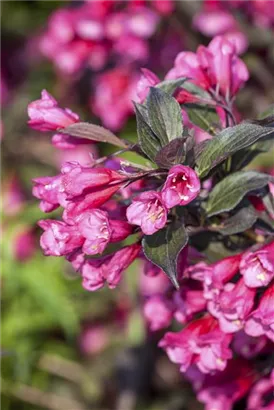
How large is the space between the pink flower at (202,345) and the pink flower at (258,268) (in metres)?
0.13

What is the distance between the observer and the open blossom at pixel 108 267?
115 centimetres

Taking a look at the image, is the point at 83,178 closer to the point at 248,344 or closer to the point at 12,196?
the point at 248,344

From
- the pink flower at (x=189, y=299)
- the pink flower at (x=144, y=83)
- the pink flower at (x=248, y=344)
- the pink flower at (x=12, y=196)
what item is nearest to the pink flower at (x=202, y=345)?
the pink flower at (x=189, y=299)

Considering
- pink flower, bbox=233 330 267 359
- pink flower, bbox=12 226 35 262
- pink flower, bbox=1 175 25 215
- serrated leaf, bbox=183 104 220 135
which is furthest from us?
pink flower, bbox=1 175 25 215

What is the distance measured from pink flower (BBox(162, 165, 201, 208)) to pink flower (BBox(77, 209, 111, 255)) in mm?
89

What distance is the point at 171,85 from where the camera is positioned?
116 centimetres

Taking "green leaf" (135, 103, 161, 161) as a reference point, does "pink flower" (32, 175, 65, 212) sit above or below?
below

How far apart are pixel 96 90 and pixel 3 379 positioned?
1117 millimetres

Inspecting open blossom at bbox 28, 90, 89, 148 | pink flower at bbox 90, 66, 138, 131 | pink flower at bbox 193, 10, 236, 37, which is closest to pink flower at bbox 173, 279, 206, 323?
open blossom at bbox 28, 90, 89, 148

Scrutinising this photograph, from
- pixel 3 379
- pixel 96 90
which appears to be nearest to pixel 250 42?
pixel 96 90

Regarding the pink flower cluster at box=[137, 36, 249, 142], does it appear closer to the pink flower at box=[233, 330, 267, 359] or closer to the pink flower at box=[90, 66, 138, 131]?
the pink flower at box=[233, 330, 267, 359]

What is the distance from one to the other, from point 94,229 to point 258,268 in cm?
25

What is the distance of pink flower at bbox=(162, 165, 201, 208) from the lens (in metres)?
1.02

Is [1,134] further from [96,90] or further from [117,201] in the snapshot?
[117,201]
